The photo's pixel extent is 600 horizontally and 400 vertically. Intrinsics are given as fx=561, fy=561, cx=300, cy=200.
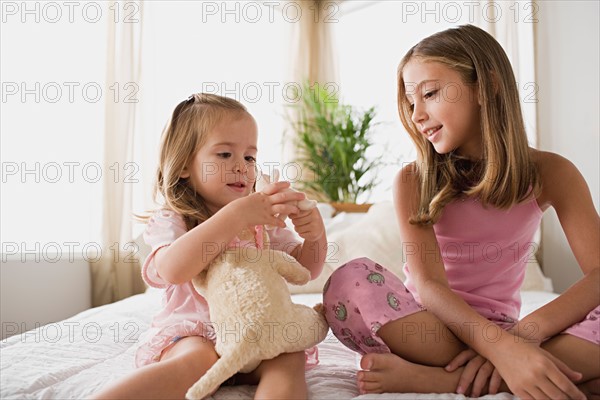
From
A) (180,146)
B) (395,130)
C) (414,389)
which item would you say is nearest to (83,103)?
(180,146)

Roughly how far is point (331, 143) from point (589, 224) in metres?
2.10

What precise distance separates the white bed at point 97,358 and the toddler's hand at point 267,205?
297 millimetres

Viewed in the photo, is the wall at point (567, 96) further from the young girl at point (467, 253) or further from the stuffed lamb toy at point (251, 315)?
the stuffed lamb toy at point (251, 315)

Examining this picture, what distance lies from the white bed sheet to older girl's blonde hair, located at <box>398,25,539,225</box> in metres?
0.39

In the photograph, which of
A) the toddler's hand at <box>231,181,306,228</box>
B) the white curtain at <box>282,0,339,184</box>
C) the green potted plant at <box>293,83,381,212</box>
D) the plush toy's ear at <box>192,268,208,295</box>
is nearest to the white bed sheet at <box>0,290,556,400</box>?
the plush toy's ear at <box>192,268,208,295</box>

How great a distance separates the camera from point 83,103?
257cm

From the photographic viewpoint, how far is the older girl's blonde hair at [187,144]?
3.94 feet

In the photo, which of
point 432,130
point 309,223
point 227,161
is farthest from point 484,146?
point 227,161

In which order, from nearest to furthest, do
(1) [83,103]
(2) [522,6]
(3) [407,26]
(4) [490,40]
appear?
(4) [490,40]
(1) [83,103]
(2) [522,6]
(3) [407,26]

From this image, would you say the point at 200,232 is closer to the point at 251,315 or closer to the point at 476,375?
the point at 251,315

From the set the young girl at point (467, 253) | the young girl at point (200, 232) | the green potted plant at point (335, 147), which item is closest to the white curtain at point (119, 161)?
the green potted plant at point (335, 147)

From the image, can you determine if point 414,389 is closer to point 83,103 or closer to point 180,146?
point 180,146

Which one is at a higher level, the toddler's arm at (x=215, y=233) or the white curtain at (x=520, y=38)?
the white curtain at (x=520, y=38)

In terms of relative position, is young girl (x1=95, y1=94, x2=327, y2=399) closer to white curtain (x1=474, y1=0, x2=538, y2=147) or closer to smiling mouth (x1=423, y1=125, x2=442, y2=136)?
smiling mouth (x1=423, y1=125, x2=442, y2=136)
